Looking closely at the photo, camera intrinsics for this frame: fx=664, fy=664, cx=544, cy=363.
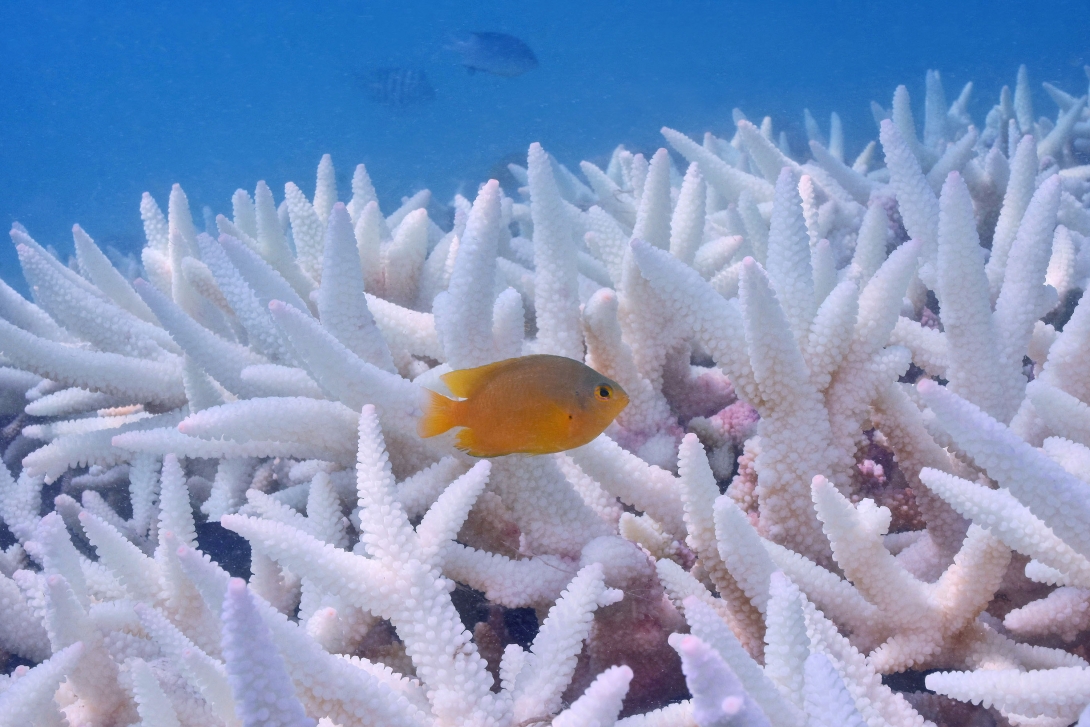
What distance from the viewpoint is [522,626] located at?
188 centimetres

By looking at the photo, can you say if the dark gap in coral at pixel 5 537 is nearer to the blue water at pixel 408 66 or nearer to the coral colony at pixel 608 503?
the coral colony at pixel 608 503

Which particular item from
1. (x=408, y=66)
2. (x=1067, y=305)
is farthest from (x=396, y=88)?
(x=408, y=66)

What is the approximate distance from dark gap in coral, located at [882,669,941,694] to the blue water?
2329cm

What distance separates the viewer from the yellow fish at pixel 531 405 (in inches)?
53.0

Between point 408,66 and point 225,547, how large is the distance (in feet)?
195

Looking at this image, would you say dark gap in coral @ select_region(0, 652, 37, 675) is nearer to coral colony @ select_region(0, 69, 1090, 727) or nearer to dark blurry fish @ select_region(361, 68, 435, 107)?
coral colony @ select_region(0, 69, 1090, 727)

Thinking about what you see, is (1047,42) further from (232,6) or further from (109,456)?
(232,6)

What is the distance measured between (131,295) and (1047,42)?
65.1 m

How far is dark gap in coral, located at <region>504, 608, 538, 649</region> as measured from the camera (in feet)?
6.12

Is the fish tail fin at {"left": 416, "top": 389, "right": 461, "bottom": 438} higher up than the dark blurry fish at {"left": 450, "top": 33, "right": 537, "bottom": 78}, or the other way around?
the dark blurry fish at {"left": 450, "top": 33, "right": 537, "bottom": 78}

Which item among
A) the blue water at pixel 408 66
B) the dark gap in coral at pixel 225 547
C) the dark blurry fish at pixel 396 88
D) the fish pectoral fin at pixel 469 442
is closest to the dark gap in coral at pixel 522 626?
the fish pectoral fin at pixel 469 442

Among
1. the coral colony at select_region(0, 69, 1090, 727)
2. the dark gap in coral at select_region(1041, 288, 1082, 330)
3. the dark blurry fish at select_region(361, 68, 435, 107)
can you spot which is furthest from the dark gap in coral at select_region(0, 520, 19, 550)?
the dark blurry fish at select_region(361, 68, 435, 107)

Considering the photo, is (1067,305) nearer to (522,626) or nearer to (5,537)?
(522,626)

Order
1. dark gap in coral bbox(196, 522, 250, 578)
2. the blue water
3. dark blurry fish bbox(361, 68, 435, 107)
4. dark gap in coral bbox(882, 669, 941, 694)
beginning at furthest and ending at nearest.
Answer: the blue water < dark blurry fish bbox(361, 68, 435, 107) < dark gap in coral bbox(196, 522, 250, 578) < dark gap in coral bbox(882, 669, 941, 694)
